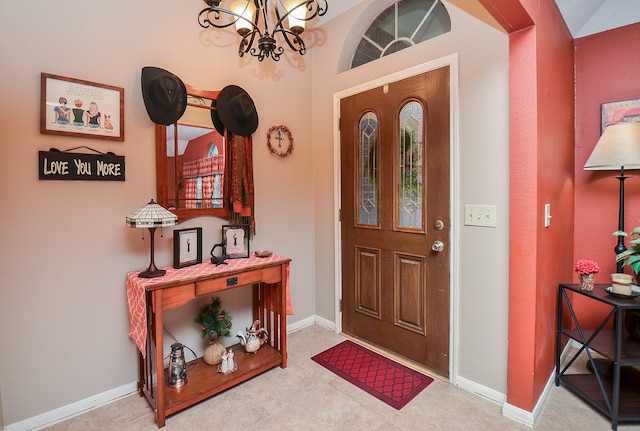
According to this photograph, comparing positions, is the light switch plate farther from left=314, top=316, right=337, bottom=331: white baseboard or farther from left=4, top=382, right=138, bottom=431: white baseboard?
left=4, top=382, right=138, bottom=431: white baseboard

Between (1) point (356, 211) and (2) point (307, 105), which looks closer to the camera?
(1) point (356, 211)

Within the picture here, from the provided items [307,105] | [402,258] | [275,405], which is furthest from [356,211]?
[275,405]

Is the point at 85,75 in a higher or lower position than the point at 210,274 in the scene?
higher

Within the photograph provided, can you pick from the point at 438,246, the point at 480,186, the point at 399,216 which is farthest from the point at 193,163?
the point at 480,186

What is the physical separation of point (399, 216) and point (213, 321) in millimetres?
1577

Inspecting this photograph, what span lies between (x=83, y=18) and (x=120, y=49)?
21cm

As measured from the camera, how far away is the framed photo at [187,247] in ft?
6.53

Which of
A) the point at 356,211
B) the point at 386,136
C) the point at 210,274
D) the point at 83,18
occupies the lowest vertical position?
the point at 210,274

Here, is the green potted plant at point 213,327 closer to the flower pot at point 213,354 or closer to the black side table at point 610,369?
the flower pot at point 213,354

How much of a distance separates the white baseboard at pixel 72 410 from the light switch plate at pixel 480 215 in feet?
7.94

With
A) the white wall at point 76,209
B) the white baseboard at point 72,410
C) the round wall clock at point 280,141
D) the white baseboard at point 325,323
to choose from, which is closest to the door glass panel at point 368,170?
the round wall clock at point 280,141

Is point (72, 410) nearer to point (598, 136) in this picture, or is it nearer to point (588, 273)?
point (588, 273)

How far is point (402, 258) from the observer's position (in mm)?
2359

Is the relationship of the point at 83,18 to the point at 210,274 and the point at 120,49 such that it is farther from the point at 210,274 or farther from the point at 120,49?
the point at 210,274
